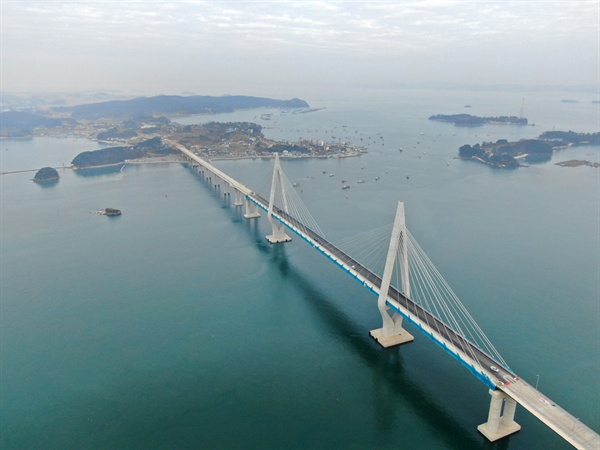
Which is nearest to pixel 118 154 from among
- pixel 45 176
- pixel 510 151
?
pixel 45 176

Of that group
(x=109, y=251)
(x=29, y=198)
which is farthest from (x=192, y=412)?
(x=29, y=198)

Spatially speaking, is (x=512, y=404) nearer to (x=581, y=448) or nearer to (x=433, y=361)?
(x=581, y=448)

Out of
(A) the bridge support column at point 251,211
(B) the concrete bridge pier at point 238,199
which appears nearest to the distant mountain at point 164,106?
(B) the concrete bridge pier at point 238,199

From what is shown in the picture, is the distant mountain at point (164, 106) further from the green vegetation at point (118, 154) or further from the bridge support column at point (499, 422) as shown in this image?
the bridge support column at point (499, 422)

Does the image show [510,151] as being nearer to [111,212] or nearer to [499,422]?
[111,212]

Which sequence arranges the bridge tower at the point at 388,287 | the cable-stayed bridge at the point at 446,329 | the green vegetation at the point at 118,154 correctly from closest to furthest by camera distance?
the cable-stayed bridge at the point at 446,329
the bridge tower at the point at 388,287
the green vegetation at the point at 118,154

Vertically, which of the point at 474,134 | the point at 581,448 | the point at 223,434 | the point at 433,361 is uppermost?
the point at 474,134
